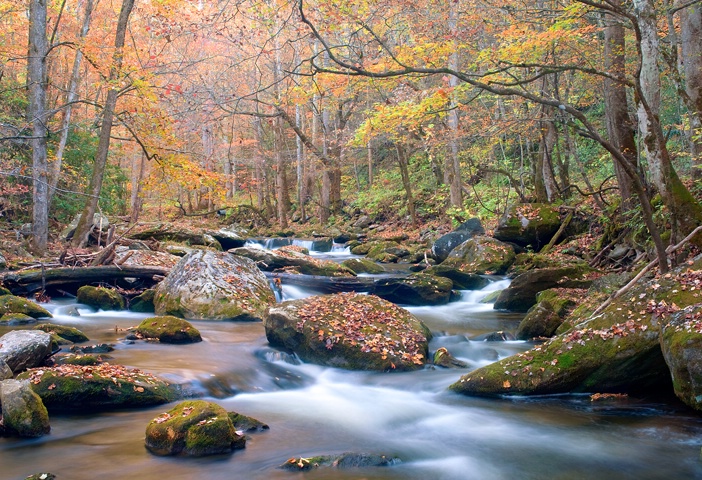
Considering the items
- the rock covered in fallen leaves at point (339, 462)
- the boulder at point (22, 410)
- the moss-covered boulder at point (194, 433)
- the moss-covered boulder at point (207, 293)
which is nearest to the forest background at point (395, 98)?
the moss-covered boulder at point (207, 293)

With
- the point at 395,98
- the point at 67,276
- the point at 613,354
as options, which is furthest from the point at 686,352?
the point at 395,98

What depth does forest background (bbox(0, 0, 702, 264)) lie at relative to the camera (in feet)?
22.7

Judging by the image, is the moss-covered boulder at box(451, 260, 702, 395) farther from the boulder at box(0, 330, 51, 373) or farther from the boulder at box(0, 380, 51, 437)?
the boulder at box(0, 330, 51, 373)

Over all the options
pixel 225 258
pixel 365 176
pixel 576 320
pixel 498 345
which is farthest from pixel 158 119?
pixel 365 176

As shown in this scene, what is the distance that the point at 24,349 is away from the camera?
5.44 meters

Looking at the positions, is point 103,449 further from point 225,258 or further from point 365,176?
point 365,176

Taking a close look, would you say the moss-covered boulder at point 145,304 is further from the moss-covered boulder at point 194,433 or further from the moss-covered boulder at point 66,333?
the moss-covered boulder at point 194,433

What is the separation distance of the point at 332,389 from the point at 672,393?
162 inches

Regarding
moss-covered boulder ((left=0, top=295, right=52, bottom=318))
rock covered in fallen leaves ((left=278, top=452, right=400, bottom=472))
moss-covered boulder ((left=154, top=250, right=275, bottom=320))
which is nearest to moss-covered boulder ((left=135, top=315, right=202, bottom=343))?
moss-covered boulder ((left=154, top=250, right=275, bottom=320))

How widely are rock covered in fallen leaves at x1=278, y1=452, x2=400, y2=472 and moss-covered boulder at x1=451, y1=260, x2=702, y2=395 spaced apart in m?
2.24

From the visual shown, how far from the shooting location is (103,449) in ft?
14.7

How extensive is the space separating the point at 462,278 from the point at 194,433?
9728 mm

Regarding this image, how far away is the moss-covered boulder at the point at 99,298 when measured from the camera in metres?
10.1

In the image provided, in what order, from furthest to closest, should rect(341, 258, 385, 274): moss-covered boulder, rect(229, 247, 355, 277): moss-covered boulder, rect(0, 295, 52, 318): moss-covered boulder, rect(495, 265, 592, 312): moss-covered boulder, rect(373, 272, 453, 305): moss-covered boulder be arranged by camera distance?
1. rect(341, 258, 385, 274): moss-covered boulder
2. rect(229, 247, 355, 277): moss-covered boulder
3. rect(373, 272, 453, 305): moss-covered boulder
4. rect(495, 265, 592, 312): moss-covered boulder
5. rect(0, 295, 52, 318): moss-covered boulder
